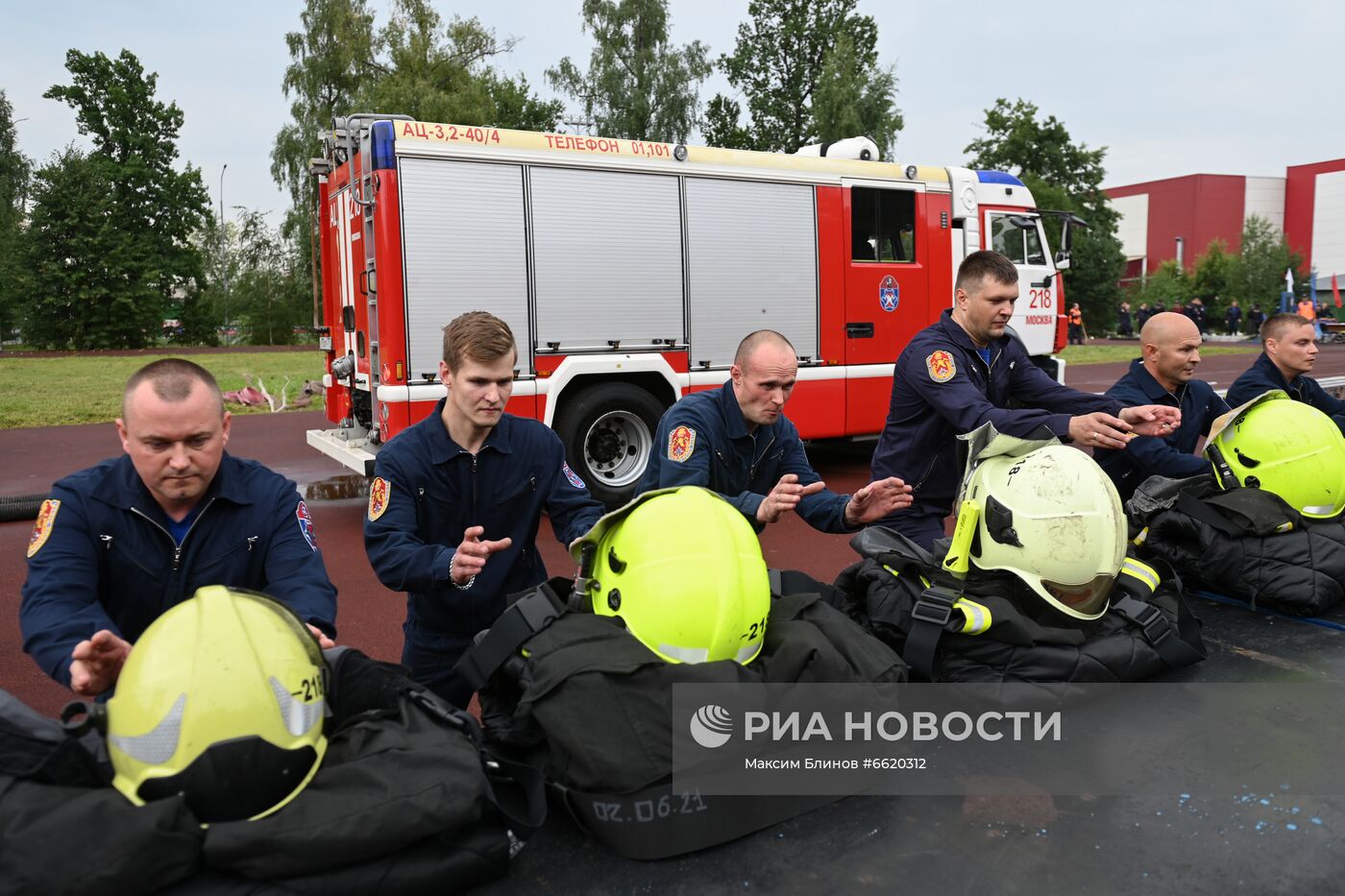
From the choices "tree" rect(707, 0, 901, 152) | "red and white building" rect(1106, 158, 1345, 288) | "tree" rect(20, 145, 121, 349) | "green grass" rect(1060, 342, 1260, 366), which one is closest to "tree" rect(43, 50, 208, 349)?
"tree" rect(20, 145, 121, 349)

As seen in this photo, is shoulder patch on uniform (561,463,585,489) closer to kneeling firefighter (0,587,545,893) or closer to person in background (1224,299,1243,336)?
kneeling firefighter (0,587,545,893)

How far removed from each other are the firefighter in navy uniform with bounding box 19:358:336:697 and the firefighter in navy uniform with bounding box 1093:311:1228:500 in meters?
3.53

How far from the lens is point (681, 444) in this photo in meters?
3.53

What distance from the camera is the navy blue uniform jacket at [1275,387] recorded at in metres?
5.01

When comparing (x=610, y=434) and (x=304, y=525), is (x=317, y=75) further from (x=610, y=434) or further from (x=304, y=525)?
(x=304, y=525)

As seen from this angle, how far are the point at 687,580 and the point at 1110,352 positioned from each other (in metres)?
33.5

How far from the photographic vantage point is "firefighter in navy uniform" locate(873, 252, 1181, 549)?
13.3 ft

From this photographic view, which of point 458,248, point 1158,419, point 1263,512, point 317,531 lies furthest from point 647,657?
point 458,248

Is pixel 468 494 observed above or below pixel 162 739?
above

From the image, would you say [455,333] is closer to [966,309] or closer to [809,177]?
[966,309]

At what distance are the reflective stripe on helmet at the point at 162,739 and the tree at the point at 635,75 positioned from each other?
38064mm

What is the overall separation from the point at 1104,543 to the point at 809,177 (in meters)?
7.05

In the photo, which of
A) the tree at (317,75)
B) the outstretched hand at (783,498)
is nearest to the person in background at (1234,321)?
the tree at (317,75)

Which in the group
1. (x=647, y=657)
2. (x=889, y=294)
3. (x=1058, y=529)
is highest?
(x=889, y=294)
